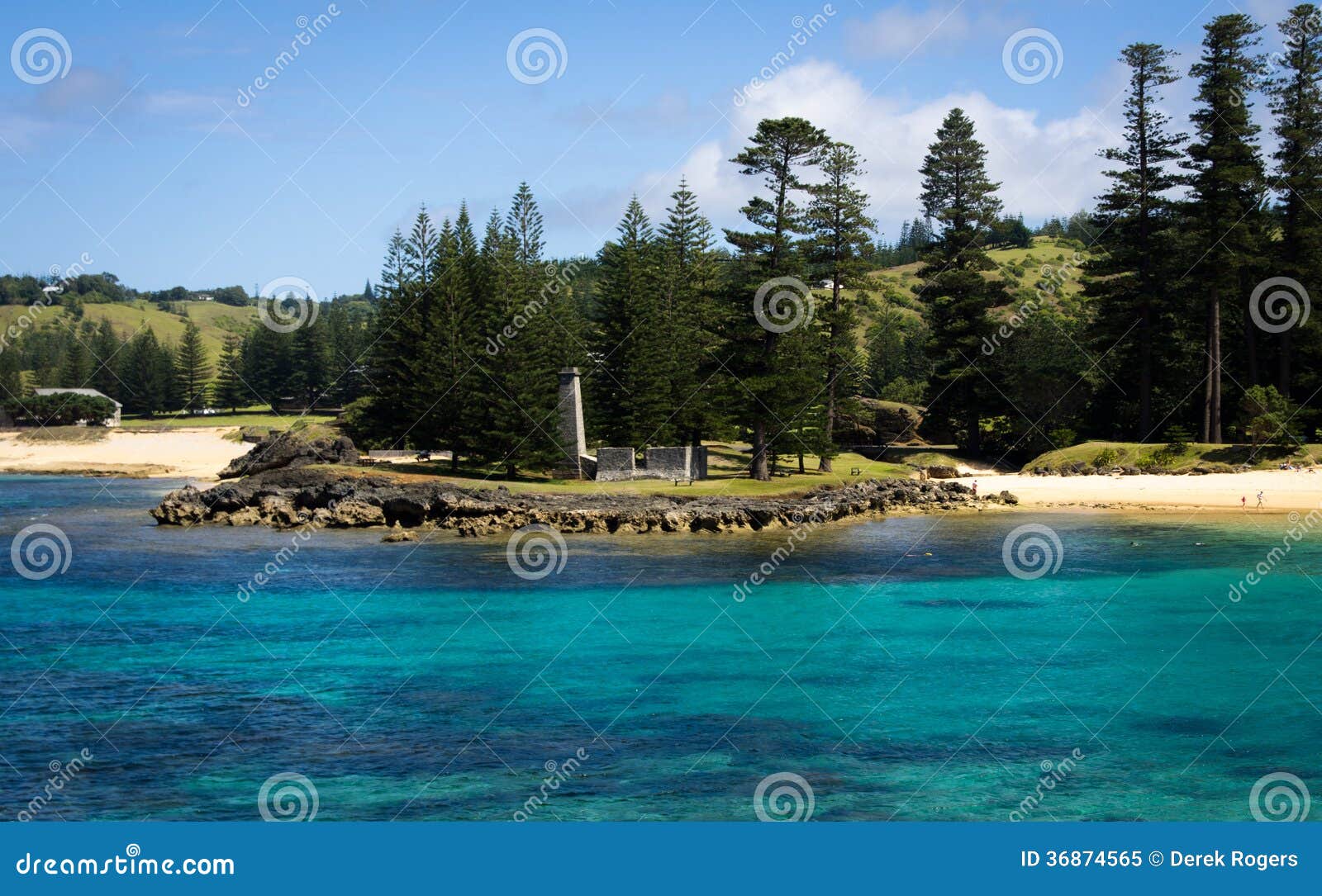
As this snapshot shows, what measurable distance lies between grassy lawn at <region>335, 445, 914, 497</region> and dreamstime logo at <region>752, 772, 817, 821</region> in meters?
26.1

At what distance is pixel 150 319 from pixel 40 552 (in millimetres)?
138354

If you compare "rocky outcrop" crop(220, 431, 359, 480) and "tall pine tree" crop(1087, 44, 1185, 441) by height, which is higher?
"tall pine tree" crop(1087, 44, 1185, 441)

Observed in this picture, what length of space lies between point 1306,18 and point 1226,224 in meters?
9.02

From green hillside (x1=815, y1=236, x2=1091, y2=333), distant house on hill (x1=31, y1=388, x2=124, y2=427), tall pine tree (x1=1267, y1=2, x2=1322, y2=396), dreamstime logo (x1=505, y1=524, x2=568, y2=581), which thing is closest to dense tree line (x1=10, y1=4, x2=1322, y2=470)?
tall pine tree (x1=1267, y1=2, x2=1322, y2=396)

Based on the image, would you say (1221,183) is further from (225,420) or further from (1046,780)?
(225,420)

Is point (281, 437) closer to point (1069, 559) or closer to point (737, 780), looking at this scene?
point (1069, 559)

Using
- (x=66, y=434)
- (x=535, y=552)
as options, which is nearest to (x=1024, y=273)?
(x=66, y=434)

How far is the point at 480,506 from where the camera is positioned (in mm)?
35281

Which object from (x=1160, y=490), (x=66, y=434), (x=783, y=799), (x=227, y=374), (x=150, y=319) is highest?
(x=150, y=319)

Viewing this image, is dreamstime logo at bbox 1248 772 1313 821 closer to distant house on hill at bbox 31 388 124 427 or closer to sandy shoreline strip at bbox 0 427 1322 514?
sandy shoreline strip at bbox 0 427 1322 514

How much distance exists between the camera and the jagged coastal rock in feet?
114

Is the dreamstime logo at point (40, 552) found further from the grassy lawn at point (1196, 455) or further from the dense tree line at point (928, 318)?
the grassy lawn at point (1196, 455)

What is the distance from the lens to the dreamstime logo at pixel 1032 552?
26.4 meters

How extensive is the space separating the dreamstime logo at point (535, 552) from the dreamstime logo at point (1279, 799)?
54.4 ft
